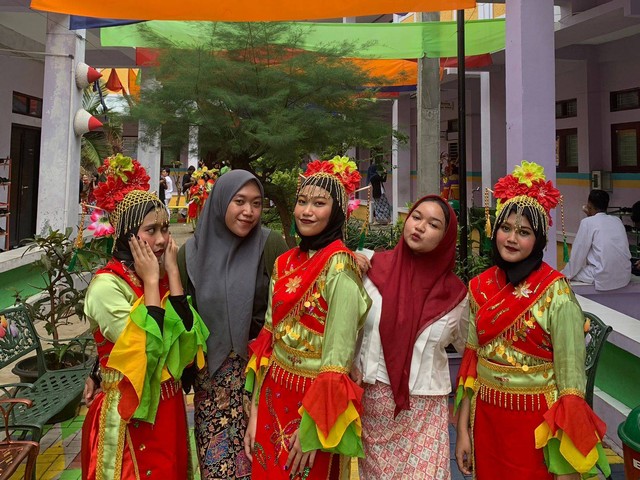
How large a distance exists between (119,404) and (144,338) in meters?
0.27

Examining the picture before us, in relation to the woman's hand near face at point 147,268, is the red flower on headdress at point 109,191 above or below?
above

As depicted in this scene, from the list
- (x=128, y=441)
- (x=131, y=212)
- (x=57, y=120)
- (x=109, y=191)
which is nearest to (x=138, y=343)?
(x=128, y=441)

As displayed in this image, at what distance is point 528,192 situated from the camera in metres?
2.30

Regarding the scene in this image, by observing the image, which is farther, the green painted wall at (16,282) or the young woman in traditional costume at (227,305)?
the green painted wall at (16,282)

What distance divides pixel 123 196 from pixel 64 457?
2.21 metres

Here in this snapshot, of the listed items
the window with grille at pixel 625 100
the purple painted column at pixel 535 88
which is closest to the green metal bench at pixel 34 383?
the purple painted column at pixel 535 88

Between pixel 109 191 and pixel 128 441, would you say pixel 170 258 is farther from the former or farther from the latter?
pixel 128 441

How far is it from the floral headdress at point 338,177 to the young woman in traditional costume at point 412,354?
269mm

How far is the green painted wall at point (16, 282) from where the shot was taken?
6.17 metres

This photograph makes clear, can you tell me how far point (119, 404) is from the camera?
2.14 m

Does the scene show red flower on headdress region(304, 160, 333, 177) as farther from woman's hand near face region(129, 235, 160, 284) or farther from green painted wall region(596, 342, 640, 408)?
green painted wall region(596, 342, 640, 408)

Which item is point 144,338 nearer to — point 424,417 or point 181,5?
point 424,417

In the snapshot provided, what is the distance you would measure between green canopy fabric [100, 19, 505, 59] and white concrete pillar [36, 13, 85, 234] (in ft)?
3.98

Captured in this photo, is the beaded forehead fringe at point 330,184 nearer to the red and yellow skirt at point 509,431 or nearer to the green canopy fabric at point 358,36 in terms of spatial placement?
the red and yellow skirt at point 509,431
